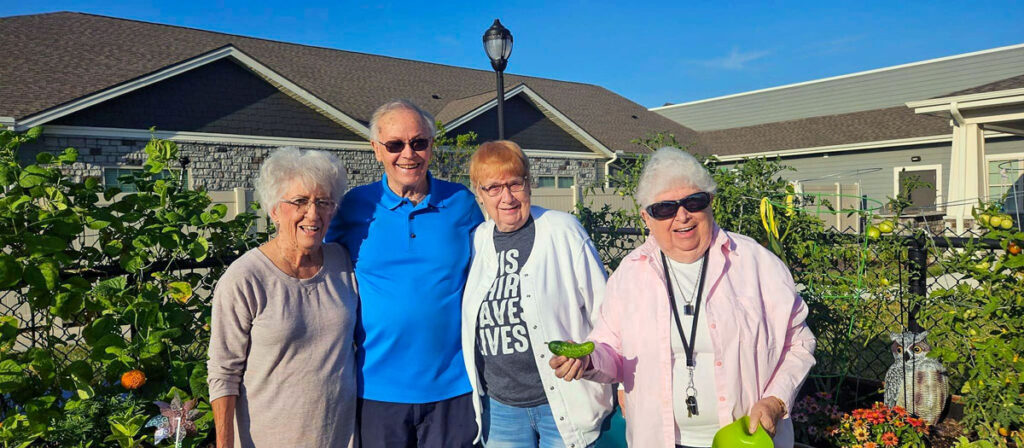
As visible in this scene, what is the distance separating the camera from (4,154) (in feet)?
7.79

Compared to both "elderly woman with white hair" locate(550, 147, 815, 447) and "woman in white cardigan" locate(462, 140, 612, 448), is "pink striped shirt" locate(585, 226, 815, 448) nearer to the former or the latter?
"elderly woman with white hair" locate(550, 147, 815, 447)

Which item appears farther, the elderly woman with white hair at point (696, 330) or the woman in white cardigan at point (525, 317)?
the woman in white cardigan at point (525, 317)

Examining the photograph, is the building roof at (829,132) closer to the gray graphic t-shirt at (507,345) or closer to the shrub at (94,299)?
the gray graphic t-shirt at (507,345)

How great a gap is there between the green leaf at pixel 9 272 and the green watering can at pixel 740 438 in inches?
90.6

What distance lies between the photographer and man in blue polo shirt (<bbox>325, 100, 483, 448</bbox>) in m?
2.22

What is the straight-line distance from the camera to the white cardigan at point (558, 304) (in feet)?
7.09

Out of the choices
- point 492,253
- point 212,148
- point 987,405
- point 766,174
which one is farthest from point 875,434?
point 212,148

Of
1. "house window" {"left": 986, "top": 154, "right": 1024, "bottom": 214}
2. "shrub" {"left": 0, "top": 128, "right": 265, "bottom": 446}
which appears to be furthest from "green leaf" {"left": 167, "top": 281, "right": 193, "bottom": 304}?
"house window" {"left": 986, "top": 154, "right": 1024, "bottom": 214}

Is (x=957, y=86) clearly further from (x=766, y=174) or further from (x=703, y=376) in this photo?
(x=703, y=376)

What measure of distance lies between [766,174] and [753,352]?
2392mm

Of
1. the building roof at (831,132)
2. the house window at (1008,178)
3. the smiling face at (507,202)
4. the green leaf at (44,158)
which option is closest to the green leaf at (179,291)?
the green leaf at (44,158)

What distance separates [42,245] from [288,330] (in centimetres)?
99

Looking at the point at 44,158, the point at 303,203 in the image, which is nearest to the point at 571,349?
the point at 303,203

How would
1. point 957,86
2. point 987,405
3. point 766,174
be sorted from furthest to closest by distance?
point 957,86 < point 766,174 < point 987,405
